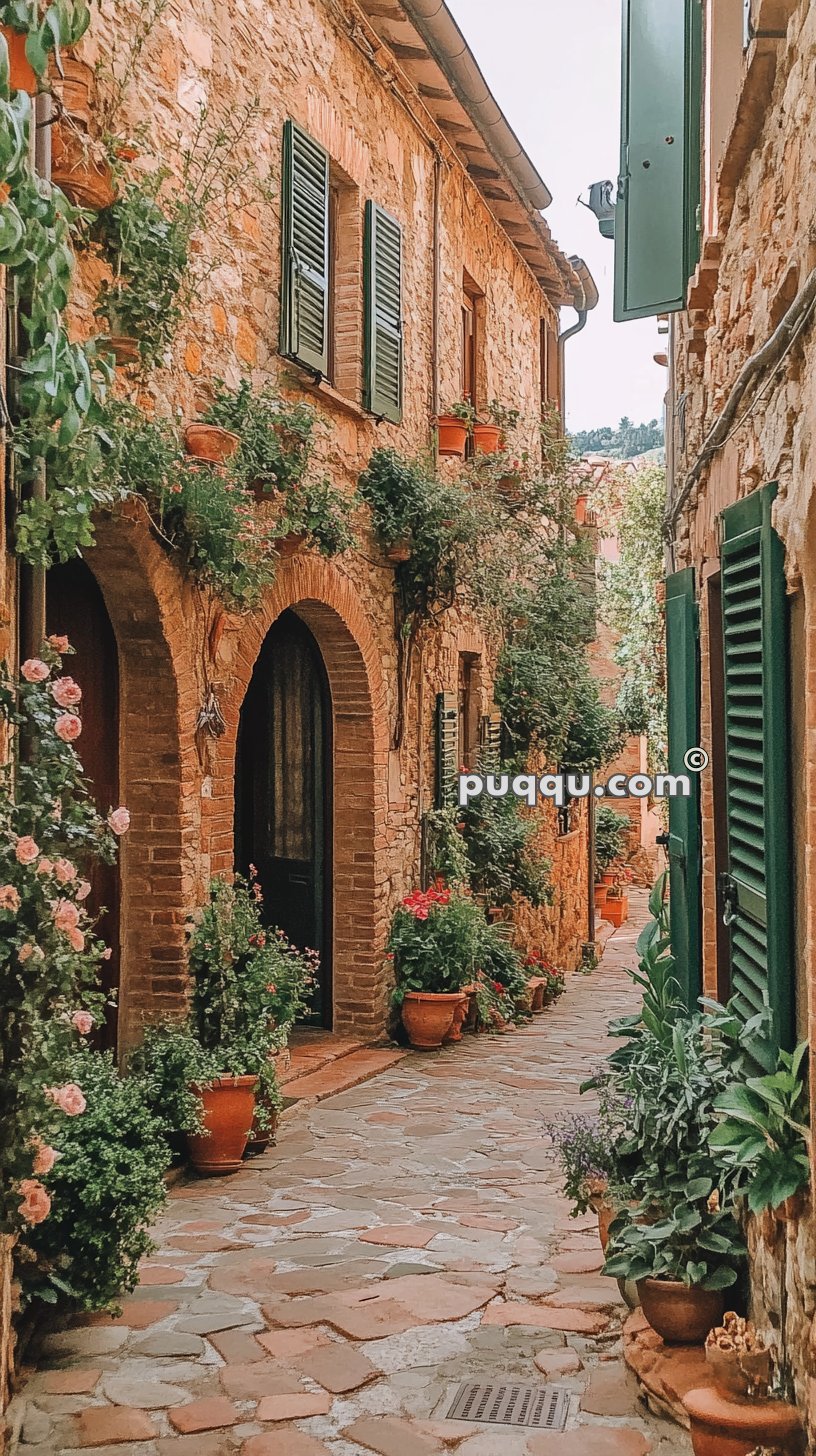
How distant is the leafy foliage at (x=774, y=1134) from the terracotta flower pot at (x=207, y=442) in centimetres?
372

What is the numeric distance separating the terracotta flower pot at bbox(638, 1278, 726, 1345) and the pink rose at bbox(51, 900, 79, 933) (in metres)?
1.92

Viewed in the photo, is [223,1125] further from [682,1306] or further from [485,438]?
[485,438]

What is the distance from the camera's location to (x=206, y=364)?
6195 millimetres

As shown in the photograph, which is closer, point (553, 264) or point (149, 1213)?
point (149, 1213)

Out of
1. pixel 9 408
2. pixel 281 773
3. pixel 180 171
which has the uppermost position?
pixel 180 171

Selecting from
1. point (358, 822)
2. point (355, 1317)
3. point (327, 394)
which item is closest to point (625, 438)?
point (358, 822)

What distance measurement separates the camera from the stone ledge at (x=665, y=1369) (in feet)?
11.5

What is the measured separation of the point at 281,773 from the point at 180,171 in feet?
13.6

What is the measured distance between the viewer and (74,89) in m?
4.64

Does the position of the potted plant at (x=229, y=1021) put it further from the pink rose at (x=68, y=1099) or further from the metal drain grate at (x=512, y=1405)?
the pink rose at (x=68, y=1099)

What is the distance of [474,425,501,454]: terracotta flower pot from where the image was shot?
1052cm

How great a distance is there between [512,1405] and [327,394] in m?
5.54

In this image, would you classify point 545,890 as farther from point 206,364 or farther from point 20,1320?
point 20,1320

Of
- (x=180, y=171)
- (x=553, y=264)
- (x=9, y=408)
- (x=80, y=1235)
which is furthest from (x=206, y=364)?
(x=553, y=264)
